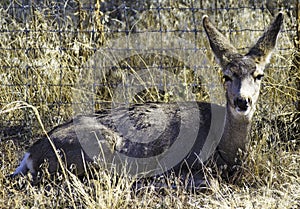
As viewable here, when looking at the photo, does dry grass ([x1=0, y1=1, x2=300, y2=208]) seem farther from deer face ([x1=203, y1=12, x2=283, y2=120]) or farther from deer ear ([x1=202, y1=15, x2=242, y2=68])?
deer ear ([x1=202, y1=15, x2=242, y2=68])

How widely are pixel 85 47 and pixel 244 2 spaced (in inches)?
118

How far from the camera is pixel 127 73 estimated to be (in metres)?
7.59

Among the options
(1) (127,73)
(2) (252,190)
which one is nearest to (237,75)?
(2) (252,190)

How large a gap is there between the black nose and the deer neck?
0.30 m

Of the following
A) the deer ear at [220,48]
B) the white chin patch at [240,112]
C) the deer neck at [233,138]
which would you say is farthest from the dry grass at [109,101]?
the deer ear at [220,48]

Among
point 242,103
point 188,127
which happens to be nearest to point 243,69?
point 242,103

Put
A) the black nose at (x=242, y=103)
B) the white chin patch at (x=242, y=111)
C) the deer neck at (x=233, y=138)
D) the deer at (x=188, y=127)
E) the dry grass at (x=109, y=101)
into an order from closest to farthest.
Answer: the dry grass at (x=109, y=101) → the black nose at (x=242, y=103) → the white chin patch at (x=242, y=111) → the deer at (x=188, y=127) → the deer neck at (x=233, y=138)

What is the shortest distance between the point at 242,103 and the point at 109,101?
7.91 ft

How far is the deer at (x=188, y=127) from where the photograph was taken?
5422mm

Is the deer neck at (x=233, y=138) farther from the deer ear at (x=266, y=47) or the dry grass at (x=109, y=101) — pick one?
the deer ear at (x=266, y=47)

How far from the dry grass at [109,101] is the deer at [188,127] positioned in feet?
0.76

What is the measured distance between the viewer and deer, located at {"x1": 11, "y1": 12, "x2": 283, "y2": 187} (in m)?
5.42

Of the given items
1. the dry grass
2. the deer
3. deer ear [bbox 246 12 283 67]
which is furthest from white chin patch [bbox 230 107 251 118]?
deer ear [bbox 246 12 283 67]

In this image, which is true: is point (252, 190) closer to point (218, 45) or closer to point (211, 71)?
point (218, 45)
